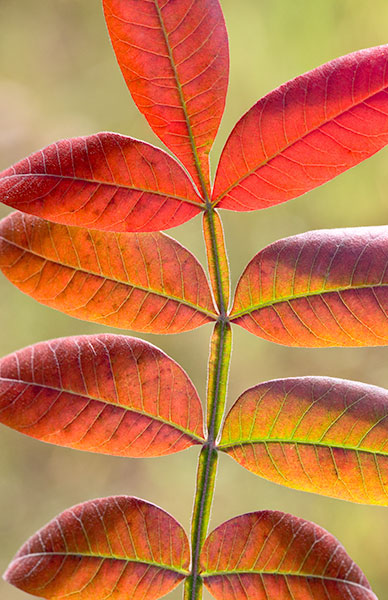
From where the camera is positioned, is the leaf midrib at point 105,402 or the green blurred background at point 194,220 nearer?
the leaf midrib at point 105,402

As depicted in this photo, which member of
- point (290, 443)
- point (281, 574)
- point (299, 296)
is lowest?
point (281, 574)

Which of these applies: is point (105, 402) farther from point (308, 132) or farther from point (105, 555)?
point (308, 132)

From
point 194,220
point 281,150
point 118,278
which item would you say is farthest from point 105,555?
point 194,220

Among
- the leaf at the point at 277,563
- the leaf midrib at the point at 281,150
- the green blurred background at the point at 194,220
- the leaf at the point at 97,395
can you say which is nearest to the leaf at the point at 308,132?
the leaf midrib at the point at 281,150

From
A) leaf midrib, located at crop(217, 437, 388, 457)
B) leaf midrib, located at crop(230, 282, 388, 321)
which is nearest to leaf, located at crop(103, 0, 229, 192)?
leaf midrib, located at crop(230, 282, 388, 321)

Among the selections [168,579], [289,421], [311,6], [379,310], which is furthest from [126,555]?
[311,6]

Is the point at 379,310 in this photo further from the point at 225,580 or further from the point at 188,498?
the point at 188,498

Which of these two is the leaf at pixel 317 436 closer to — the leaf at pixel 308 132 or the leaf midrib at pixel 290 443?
the leaf midrib at pixel 290 443
